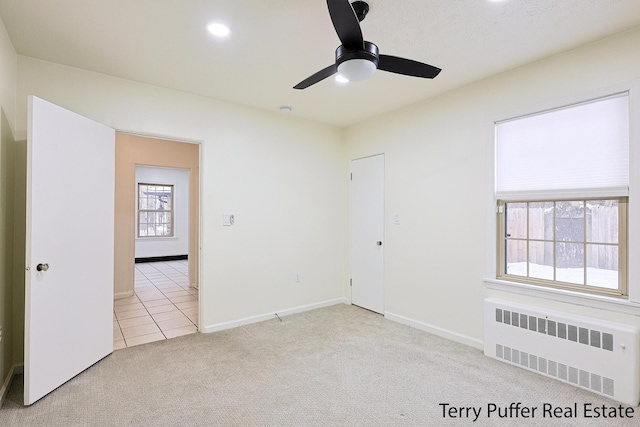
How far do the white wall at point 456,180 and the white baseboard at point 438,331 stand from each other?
1 centimetres

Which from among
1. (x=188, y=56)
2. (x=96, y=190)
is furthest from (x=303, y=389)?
(x=188, y=56)

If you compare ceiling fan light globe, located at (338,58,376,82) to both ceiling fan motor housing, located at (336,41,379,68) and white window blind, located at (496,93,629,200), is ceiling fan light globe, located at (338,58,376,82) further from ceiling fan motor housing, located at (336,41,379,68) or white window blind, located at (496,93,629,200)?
white window blind, located at (496,93,629,200)

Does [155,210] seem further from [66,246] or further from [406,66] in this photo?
[406,66]

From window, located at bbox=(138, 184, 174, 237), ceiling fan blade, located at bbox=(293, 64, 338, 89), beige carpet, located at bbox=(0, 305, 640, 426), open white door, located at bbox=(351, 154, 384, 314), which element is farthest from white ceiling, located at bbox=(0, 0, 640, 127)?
window, located at bbox=(138, 184, 174, 237)

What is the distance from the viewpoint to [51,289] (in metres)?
2.32

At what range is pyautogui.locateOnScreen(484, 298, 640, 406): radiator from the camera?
2.18 meters

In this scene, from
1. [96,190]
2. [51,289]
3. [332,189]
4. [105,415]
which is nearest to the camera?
[105,415]

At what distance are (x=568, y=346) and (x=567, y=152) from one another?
1500 millimetres

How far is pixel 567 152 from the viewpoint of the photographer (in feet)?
8.35

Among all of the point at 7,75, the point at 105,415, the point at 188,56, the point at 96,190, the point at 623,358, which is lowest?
the point at 105,415

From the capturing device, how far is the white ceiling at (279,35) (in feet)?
6.50

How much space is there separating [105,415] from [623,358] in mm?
3463

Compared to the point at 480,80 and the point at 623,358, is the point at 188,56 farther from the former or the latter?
the point at 623,358

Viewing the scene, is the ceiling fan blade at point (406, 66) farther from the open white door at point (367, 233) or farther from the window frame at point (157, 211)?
the window frame at point (157, 211)
